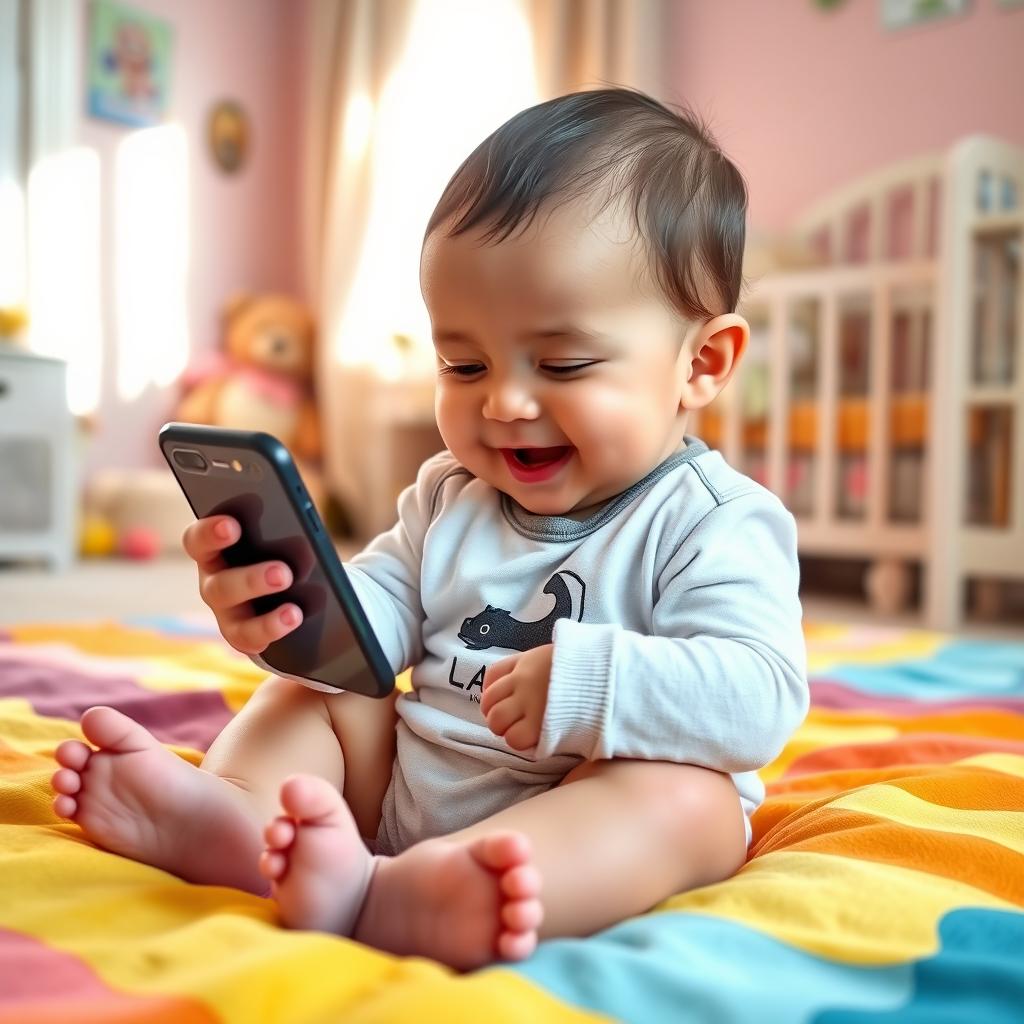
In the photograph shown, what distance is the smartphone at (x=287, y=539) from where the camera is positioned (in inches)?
23.8

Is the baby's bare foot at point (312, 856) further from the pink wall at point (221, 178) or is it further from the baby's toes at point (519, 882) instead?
the pink wall at point (221, 178)

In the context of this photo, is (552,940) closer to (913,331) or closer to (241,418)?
(913,331)

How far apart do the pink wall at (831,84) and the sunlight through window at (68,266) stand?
1.79 meters

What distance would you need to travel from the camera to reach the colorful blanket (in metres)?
0.43

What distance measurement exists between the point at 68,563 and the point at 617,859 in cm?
267

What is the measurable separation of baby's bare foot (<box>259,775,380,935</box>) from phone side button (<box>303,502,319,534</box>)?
15 centimetres

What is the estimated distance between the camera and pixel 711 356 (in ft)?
2.45

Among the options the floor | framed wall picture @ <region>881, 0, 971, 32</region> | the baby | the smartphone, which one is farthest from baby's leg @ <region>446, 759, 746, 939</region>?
framed wall picture @ <region>881, 0, 971, 32</region>

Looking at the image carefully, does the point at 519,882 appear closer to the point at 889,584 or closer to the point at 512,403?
the point at 512,403

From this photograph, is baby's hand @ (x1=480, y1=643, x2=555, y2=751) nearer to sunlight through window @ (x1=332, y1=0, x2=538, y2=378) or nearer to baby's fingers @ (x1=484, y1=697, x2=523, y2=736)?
baby's fingers @ (x1=484, y1=697, x2=523, y2=736)

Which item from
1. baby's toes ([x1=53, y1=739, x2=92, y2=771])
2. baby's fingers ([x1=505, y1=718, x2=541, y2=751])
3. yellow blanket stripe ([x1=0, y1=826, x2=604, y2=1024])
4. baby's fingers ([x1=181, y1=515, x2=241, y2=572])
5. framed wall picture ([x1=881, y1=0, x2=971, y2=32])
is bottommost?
yellow blanket stripe ([x1=0, y1=826, x2=604, y2=1024])

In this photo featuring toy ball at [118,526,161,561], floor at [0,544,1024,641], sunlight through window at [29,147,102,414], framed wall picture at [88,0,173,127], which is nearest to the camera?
floor at [0,544,1024,641]

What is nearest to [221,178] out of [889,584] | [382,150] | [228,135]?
[228,135]

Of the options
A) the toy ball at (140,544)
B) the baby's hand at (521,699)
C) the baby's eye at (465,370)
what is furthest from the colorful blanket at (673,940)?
the toy ball at (140,544)
